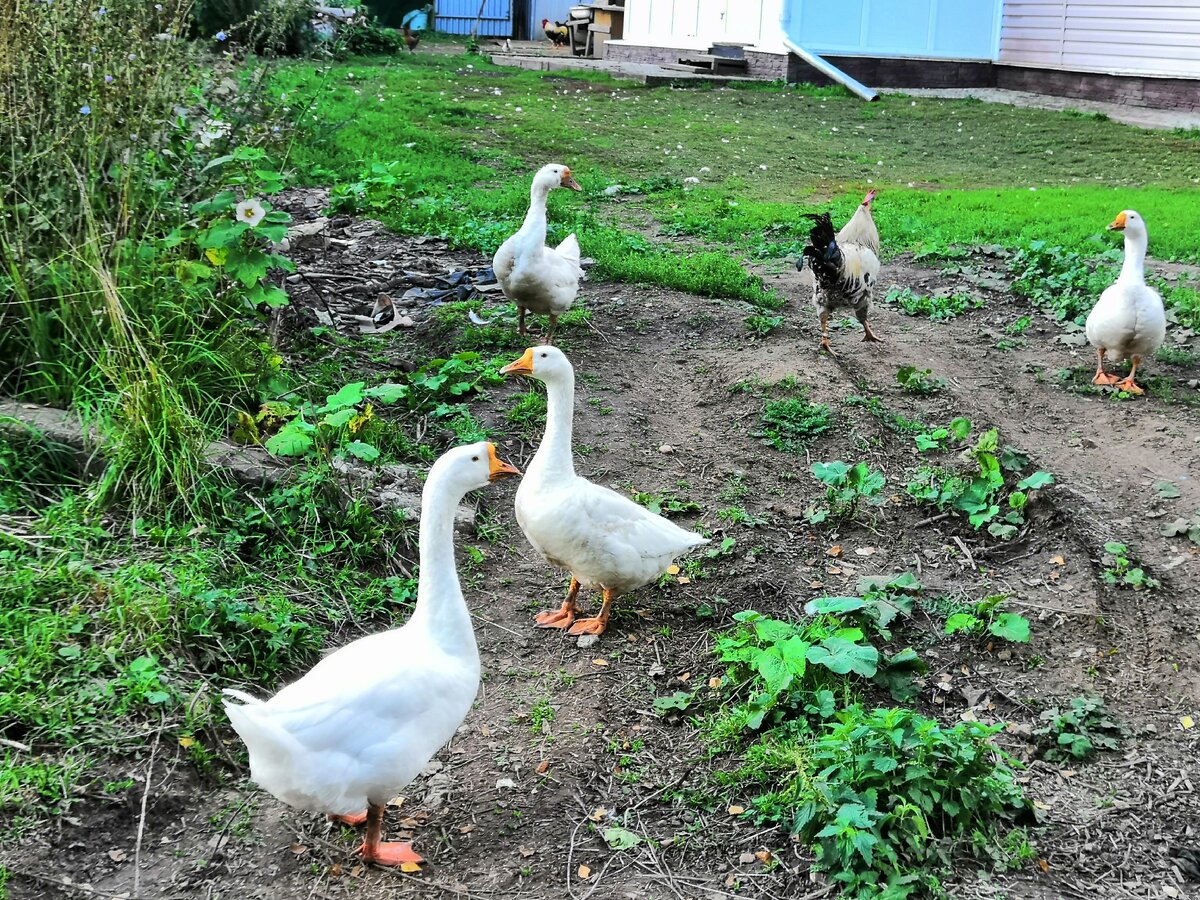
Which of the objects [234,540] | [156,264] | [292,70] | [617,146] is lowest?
[234,540]

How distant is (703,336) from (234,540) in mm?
3935

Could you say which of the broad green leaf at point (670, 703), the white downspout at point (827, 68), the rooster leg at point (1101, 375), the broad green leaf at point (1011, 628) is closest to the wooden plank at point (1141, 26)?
the white downspout at point (827, 68)

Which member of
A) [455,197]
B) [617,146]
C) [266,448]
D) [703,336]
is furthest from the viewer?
[617,146]

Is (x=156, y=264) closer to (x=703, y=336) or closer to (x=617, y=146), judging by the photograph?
(x=703, y=336)

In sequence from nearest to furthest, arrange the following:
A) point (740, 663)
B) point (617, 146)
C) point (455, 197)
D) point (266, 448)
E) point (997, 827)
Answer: point (997, 827)
point (740, 663)
point (266, 448)
point (455, 197)
point (617, 146)

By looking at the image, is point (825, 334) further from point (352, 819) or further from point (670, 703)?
point (352, 819)

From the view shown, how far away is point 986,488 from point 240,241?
396cm

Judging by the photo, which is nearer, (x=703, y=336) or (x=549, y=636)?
(x=549, y=636)

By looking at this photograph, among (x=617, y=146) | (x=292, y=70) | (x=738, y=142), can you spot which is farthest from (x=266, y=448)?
(x=292, y=70)

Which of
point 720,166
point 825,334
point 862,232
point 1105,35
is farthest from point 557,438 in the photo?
point 1105,35

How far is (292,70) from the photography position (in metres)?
15.6

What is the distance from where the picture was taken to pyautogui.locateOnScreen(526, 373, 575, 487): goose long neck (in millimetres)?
4125

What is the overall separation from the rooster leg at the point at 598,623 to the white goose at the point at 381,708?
3.59 ft

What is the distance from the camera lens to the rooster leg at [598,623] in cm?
422
